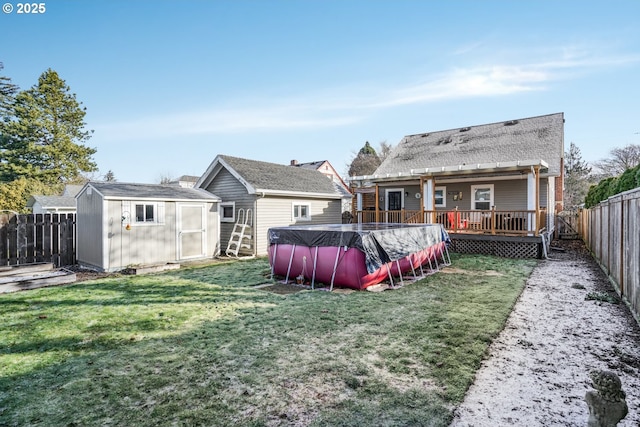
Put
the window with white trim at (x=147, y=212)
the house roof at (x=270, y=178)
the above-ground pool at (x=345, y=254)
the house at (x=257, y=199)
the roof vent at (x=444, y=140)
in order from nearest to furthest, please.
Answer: the above-ground pool at (x=345, y=254) < the window with white trim at (x=147, y=212) < the house at (x=257, y=199) < the house roof at (x=270, y=178) < the roof vent at (x=444, y=140)

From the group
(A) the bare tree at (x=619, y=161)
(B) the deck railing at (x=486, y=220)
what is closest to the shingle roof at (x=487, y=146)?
(B) the deck railing at (x=486, y=220)

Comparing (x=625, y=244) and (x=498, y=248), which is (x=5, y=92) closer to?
(x=498, y=248)

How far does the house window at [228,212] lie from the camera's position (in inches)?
511

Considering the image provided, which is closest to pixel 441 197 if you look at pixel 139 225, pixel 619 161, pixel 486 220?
pixel 486 220

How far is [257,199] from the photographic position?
12.4 m

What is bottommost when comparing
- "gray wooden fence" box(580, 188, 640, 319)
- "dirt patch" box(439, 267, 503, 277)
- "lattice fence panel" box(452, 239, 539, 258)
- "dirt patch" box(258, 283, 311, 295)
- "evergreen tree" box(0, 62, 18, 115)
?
"dirt patch" box(258, 283, 311, 295)

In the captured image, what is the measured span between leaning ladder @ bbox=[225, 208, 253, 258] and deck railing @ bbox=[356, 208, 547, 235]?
596 cm

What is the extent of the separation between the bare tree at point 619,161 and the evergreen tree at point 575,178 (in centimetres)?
153

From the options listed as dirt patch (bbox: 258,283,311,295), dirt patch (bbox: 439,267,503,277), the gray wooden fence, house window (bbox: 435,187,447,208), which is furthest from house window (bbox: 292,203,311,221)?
the gray wooden fence

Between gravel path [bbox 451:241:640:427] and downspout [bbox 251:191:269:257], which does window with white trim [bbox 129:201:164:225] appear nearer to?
downspout [bbox 251:191:269:257]

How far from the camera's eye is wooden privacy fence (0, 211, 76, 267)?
9039 mm

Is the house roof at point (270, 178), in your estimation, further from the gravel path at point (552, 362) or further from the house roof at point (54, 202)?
the house roof at point (54, 202)

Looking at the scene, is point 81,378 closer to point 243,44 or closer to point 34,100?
point 243,44

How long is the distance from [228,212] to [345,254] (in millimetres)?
7926
